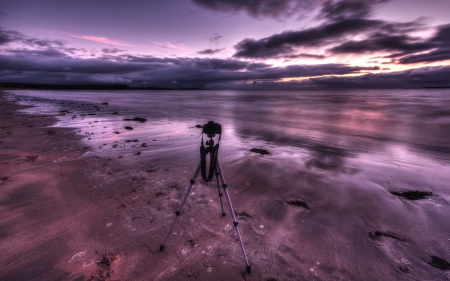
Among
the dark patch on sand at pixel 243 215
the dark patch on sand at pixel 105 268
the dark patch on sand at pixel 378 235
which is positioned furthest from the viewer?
the dark patch on sand at pixel 243 215

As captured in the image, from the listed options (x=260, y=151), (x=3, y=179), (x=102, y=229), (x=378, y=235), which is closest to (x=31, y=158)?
(x=3, y=179)

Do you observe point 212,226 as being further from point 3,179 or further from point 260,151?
point 3,179

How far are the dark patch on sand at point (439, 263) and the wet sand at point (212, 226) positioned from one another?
0.6 inches

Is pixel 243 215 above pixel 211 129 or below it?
below

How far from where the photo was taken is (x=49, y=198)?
4.64 metres

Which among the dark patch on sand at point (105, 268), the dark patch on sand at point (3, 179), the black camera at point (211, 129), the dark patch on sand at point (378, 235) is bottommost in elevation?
the dark patch on sand at point (378, 235)

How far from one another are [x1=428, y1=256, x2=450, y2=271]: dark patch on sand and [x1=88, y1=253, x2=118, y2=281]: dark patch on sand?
4.76 metres

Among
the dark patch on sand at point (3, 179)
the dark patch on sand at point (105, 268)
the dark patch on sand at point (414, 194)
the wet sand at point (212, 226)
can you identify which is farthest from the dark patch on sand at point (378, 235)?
the dark patch on sand at point (3, 179)

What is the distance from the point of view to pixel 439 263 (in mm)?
3205

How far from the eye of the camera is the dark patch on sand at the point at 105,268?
9.32 ft

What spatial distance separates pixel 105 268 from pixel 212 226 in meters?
1.76

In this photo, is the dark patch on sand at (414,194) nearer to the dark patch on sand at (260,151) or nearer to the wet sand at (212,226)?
the wet sand at (212,226)

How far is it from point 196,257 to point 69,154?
22.6 ft

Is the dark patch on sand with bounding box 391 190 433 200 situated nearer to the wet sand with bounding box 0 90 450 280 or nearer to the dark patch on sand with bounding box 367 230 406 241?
the wet sand with bounding box 0 90 450 280
